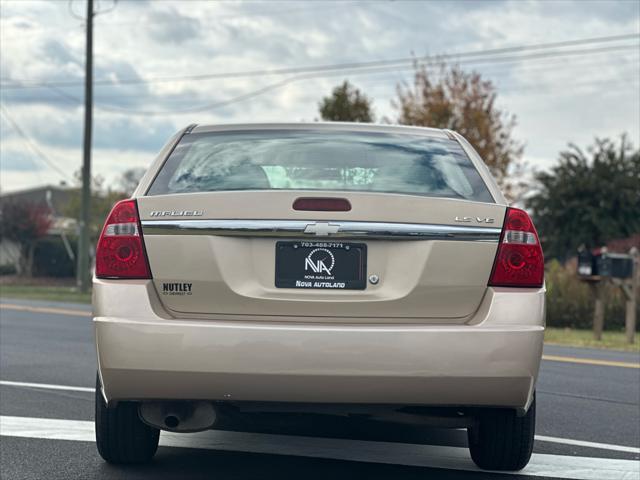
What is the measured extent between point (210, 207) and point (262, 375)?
0.76 m

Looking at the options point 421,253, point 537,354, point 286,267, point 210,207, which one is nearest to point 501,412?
point 537,354

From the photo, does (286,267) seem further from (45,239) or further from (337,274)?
(45,239)

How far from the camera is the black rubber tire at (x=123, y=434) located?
18.1 feet

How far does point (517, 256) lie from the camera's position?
4898 mm

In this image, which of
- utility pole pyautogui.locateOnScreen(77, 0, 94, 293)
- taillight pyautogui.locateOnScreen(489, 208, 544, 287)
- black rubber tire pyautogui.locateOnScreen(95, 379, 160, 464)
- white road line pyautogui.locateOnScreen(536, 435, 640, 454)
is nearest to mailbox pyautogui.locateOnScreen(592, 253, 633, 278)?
white road line pyautogui.locateOnScreen(536, 435, 640, 454)

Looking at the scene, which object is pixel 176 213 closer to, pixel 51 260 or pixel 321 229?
pixel 321 229

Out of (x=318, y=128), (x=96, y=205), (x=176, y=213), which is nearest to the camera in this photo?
(x=176, y=213)

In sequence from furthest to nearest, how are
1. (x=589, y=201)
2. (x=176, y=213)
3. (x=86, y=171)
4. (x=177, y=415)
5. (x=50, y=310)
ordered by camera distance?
(x=589, y=201) < (x=86, y=171) < (x=50, y=310) < (x=177, y=415) < (x=176, y=213)

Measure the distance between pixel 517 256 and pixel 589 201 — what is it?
41.8 metres

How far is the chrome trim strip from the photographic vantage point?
475 centimetres

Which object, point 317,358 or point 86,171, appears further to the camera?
point 86,171

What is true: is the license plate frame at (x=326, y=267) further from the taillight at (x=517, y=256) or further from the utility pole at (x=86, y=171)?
the utility pole at (x=86, y=171)

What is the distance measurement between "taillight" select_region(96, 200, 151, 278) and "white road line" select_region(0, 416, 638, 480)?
1.75 m

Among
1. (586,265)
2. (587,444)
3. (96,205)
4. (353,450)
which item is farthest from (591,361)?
(96,205)
